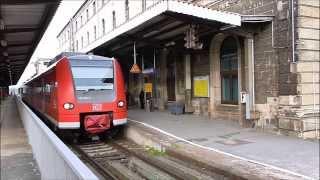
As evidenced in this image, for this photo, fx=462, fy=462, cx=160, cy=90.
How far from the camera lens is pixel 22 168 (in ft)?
31.5

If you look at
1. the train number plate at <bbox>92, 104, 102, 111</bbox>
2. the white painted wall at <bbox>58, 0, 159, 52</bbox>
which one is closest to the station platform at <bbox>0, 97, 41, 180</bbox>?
the train number plate at <bbox>92, 104, 102, 111</bbox>

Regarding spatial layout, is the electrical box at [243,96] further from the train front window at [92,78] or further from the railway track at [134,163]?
the train front window at [92,78]

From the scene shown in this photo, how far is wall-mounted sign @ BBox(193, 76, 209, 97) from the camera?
63.0 ft

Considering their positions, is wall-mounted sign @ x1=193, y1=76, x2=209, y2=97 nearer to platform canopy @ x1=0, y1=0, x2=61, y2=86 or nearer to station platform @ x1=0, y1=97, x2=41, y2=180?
platform canopy @ x1=0, y1=0, x2=61, y2=86

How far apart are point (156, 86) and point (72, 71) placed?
11616 mm

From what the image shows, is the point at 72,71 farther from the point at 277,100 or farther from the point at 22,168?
the point at 277,100

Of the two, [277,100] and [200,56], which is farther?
[200,56]

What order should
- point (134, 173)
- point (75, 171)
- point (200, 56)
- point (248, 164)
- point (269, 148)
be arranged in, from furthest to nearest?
1. point (200, 56)
2. point (269, 148)
3. point (134, 173)
4. point (248, 164)
5. point (75, 171)

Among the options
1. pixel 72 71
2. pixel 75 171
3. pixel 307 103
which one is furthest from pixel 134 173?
pixel 75 171

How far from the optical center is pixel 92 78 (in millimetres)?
14680

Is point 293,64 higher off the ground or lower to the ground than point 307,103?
higher

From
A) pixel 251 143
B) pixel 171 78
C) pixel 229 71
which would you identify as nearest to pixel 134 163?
pixel 251 143

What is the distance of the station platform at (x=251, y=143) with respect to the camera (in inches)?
383

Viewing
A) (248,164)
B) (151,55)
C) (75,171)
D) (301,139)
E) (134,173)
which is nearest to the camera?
(75,171)
